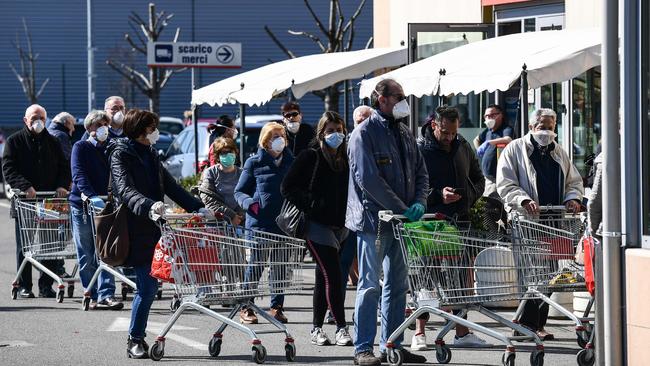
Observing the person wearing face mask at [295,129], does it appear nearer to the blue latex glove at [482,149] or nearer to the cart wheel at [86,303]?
the blue latex glove at [482,149]

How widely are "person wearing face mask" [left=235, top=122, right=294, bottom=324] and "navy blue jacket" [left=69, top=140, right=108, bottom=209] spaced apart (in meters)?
1.55

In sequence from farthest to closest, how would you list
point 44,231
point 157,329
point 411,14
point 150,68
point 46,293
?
point 150,68
point 411,14
point 46,293
point 44,231
point 157,329

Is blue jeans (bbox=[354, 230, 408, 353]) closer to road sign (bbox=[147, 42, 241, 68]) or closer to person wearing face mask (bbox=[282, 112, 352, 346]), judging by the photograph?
person wearing face mask (bbox=[282, 112, 352, 346])

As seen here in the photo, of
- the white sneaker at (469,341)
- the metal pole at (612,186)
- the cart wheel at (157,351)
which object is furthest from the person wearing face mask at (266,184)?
the metal pole at (612,186)

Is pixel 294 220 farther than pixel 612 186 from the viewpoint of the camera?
Yes

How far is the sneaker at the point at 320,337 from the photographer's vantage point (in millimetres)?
10523

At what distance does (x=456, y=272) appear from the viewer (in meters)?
9.06

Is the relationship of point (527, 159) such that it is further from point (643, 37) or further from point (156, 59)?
point (156, 59)

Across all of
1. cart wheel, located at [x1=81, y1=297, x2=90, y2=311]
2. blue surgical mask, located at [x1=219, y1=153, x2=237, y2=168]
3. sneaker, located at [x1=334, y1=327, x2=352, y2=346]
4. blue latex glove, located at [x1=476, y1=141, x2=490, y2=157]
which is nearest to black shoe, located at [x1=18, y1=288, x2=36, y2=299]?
cart wheel, located at [x1=81, y1=297, x2=90, y2=311]

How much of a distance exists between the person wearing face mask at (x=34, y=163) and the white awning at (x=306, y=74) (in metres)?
4.39

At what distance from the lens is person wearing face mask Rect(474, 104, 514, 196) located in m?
13.6

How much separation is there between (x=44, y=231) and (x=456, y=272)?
5955 millimetres

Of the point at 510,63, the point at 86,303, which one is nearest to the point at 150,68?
the point at 86,303

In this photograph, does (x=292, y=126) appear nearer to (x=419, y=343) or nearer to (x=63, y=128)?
(x=63, y=128)
